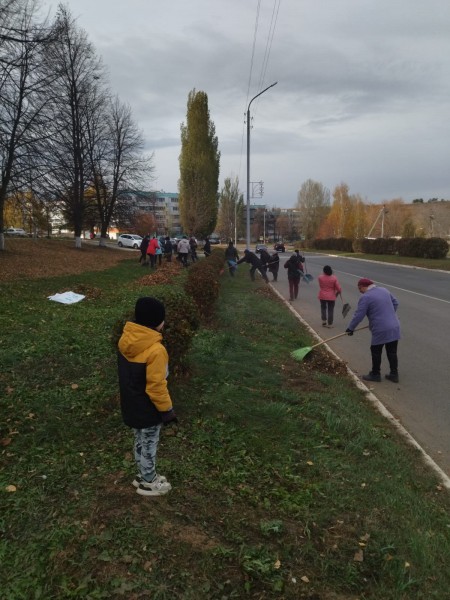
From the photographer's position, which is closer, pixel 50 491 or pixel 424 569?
pixel 424 569

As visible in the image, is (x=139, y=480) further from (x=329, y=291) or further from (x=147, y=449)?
(x=329, y=291)

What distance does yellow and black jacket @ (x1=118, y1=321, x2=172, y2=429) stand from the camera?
303 cm

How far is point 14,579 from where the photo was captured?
2.50 metres

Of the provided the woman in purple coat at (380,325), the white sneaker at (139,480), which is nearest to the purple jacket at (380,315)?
the woman in purple coat at (380,325)

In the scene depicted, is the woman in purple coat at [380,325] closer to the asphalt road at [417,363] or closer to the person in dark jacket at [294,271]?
the asphalt road at [417,363]

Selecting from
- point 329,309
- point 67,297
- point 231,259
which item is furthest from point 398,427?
point 231,259

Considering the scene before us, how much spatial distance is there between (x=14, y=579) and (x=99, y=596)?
1.64 ft

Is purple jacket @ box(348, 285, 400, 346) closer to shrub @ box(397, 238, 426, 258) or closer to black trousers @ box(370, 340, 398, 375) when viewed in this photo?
black trousers @ box(370, 340, 398, 375)

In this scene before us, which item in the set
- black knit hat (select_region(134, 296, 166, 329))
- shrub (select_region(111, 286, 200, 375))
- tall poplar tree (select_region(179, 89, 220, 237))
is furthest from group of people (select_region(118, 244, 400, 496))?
tall poplar tree (select_region(179, 89, 220, 237))

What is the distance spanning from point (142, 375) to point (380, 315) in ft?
14.9

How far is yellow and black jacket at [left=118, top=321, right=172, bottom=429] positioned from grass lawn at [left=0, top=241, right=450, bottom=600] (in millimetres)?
640

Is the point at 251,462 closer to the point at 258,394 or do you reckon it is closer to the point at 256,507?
the point at 256,507

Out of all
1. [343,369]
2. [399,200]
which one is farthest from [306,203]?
[343,369]

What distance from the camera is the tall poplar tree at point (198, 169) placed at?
54219mm
